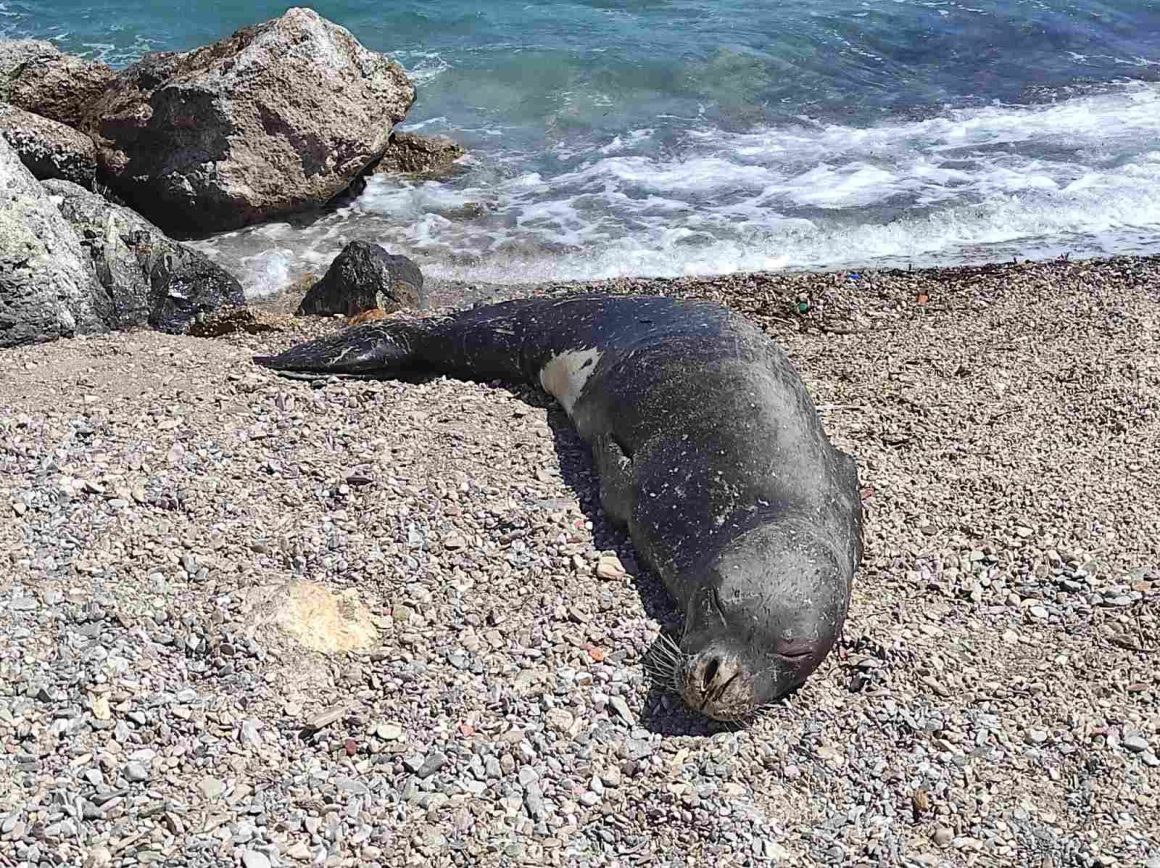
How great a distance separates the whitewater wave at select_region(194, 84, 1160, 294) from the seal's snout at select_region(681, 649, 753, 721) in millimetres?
5615

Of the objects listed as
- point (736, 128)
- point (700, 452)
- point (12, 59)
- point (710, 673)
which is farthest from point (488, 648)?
point (736, 128)

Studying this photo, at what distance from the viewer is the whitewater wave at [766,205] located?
365 inches

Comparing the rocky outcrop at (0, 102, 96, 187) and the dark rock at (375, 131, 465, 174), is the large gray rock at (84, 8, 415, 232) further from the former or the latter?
the dark rock at (375, 131, 465, 174)

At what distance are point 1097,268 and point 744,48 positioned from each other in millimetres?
7427

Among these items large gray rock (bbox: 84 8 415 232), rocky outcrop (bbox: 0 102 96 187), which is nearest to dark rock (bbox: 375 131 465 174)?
large gray rock (bbox: 84 8 415 232)

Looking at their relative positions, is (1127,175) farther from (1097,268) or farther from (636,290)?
(636,290)

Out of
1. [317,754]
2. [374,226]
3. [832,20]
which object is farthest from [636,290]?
[832,20]

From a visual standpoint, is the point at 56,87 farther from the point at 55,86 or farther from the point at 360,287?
the point at 360,287

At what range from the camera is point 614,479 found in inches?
189

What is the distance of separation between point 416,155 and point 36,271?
17.5 ft

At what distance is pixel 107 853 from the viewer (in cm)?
309

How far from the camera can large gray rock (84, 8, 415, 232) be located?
9461 mm

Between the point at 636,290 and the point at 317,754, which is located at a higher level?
the point at 317,754

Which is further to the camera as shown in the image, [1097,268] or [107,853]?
[1097,268]
